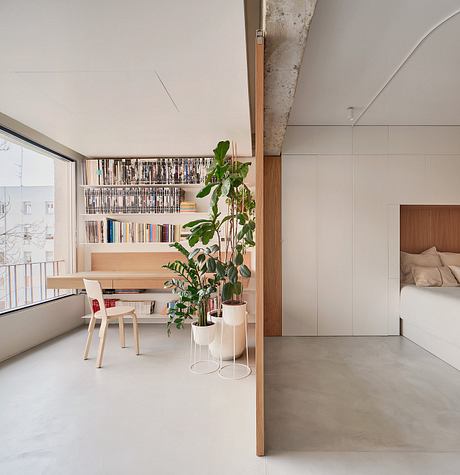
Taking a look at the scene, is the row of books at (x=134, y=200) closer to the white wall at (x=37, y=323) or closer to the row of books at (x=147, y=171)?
the row of books at (x=147, y=171)

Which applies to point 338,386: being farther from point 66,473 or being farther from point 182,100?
point 182,100

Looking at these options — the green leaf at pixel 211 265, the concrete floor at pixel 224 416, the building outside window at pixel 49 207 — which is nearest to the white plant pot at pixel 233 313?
the green leaf at pixel 211 265

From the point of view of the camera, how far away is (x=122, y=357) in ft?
11.2

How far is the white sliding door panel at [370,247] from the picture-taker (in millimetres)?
4184

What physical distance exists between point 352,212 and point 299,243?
0.74 metres

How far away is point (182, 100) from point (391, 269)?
3.06m

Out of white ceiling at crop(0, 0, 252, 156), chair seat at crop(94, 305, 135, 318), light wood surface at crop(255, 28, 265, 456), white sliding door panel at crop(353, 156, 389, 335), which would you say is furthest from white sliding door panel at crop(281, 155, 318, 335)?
light wood surface at crop(255, 28, 265, 456)

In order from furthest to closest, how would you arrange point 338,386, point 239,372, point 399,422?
1. point 239,372
2. point 338,386
3. point 399,422

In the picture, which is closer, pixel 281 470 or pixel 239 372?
pixel 281 470

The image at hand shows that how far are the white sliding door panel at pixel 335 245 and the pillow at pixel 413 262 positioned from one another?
2.55 feet

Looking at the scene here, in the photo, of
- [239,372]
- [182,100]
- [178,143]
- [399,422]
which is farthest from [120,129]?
[399,422]

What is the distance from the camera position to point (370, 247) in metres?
4.19

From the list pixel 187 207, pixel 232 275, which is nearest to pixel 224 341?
pixel 232 275

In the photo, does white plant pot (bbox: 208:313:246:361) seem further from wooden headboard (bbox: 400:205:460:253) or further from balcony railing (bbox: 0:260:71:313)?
wooden headboard (bbox: 400:205:460:253)
